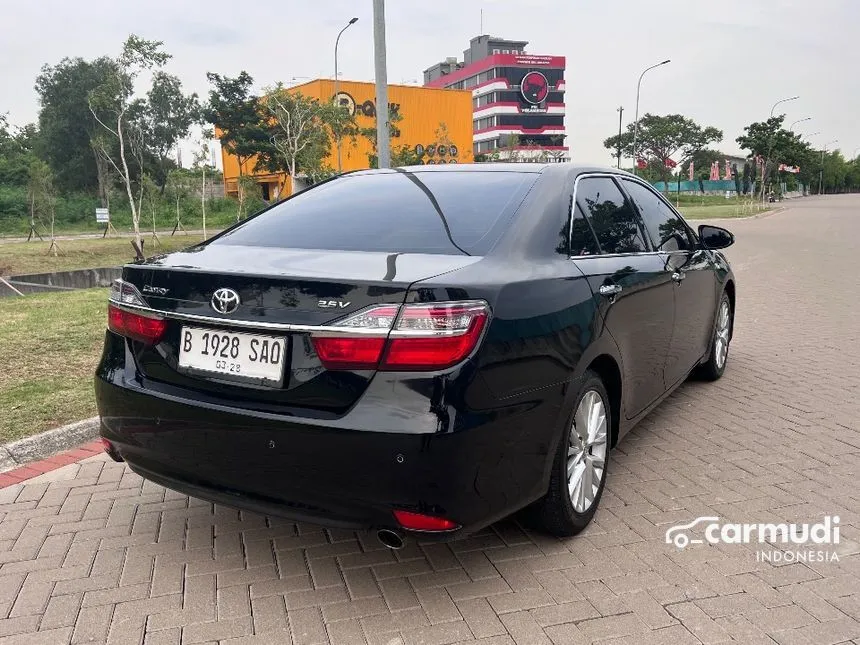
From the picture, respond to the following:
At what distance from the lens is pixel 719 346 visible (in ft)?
18.2

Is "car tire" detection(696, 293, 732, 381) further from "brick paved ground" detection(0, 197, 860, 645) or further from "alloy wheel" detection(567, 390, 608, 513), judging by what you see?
"alloy wheel" detection(567, 390, 608, 513)

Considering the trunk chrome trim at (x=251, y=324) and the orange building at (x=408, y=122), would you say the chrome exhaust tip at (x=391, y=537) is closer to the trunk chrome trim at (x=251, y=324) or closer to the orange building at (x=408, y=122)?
the trunk chrome trim at (x=251, y=324)

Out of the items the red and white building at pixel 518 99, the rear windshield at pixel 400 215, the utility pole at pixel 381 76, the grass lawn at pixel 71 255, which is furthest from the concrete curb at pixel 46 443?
the red and white building at pixel 518 99

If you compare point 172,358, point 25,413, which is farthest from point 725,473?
point 25,413

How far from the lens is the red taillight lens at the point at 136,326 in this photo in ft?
8.79

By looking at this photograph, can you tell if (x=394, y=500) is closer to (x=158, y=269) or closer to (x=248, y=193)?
(x=158, y=269)

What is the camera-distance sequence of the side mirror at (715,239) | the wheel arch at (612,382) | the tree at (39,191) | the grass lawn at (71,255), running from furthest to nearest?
the tree at (39,191)
the grass lawn at (71,255)
the side mirror at (715,239)
the wheel arch at (612,382)

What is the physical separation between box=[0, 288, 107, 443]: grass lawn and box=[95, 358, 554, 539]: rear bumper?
2.09m

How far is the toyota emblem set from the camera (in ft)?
8.07

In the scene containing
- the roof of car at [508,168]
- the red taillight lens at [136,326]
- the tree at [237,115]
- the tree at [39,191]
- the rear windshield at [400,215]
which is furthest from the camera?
the tree at [237,115]

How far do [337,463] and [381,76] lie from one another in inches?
331

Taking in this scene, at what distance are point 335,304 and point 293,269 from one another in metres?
0.28

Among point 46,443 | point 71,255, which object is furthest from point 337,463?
point 71,255

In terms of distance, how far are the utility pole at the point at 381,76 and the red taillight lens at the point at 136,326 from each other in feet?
23.2
